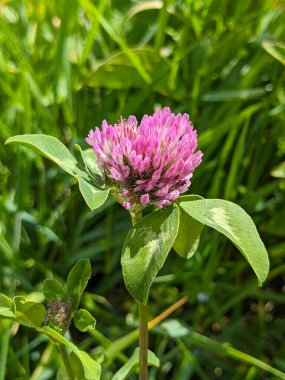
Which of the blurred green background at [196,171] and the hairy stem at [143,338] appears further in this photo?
the blurred green background at [196,171]

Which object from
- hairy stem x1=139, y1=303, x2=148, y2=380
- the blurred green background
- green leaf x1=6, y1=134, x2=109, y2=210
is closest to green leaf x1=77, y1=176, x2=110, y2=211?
green leaf x1=6, y1=134, x2=109, y2=210

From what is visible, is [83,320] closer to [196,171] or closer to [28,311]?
[28,311]

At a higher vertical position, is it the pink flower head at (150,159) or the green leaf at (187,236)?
the pink flower head at (150,159)

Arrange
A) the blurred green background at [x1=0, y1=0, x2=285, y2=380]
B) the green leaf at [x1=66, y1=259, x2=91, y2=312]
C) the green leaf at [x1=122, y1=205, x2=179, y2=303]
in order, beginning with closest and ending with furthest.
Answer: the green leaf at [x1=122, y1=205, x2=179, y2=303], the green leaf at [x1=66, y1=259, x2=91, y2=312], the blurred green background at [x1=0, y1=0, x2=285, y2=380]

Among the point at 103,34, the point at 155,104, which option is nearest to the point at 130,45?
the point at 103,34

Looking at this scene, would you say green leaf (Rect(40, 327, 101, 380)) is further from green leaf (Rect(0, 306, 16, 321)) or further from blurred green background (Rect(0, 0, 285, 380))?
blurred green background (Rect(0, 0, 285, 380))

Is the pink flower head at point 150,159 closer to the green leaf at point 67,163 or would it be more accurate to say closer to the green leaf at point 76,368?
the green leaf at point 67,163

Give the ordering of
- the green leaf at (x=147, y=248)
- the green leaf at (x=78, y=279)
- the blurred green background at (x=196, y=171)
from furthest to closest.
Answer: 1. the blurred green background at (x=196, y=171)
2. the green leaf at (x=78, y=279)
3. the green leaf at (x=147, y=248)

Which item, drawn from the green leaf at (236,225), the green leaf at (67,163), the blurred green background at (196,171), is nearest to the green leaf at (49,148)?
the green leaf at (67,163)
